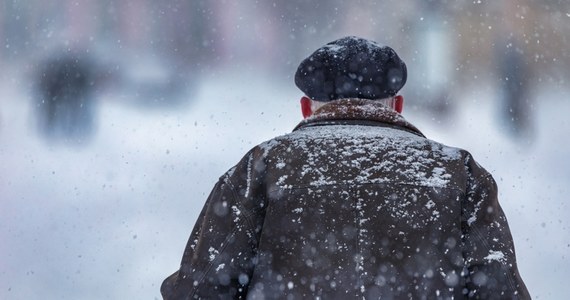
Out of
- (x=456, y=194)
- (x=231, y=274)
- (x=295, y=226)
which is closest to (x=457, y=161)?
Result: (x=456, y=194)

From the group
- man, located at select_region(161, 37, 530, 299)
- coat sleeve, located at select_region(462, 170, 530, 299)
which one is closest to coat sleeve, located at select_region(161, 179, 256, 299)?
man, located at select_region(161, 37, 530, 299)

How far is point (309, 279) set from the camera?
219 cm

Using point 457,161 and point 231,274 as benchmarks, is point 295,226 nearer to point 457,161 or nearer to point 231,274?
point 231,274

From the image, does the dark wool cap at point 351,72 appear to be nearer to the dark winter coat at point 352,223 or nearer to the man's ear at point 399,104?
the man's ear at point 399,104

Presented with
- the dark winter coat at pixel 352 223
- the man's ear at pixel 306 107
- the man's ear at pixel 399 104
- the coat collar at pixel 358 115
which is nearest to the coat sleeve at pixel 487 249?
the dark winter coat at pixel 352 223

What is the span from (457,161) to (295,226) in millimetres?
622

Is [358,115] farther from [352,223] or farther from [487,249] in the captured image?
[487,249]

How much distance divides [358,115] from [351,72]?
0.78ft

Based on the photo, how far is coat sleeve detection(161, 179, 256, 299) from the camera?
2.29 meters

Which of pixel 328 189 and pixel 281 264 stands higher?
pixel 328 189

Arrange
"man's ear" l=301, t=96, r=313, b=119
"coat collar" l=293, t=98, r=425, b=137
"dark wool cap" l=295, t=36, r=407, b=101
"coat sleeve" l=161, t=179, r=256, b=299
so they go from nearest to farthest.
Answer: "coat sleeve" l=161, t=179, r=256, b=299, "coat collar" l=293, t=98, r=425, b=137, "dark wool cap" l=295, t=36, r=407, b=101, "man's ear" l=301, t=96, r=313, b=119

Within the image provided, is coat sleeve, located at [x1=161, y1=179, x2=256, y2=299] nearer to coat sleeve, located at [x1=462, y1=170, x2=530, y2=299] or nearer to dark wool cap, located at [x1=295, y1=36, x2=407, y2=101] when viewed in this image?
dark wool cap, located at [x1=295, y1=36, x2=407, y2=101]

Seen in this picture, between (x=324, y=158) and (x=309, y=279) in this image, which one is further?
(x=324, y=158)

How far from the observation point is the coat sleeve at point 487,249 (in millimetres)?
2252
